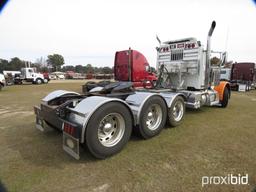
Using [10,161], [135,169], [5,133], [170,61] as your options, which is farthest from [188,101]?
[5,133]

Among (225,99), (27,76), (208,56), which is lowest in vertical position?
(225,99)

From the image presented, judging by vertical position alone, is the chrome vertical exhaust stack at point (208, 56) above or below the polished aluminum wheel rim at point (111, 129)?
above

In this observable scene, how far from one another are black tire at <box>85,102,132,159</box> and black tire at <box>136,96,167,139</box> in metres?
0.42

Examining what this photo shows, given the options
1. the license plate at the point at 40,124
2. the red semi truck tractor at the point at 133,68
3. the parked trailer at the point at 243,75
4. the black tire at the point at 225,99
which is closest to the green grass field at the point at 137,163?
the license plate at the point at 40,124

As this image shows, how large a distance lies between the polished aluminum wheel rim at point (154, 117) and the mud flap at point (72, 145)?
178 centimetres

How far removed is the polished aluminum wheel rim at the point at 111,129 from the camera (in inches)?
112

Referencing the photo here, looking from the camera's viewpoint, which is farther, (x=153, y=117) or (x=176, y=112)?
(x=176, y=112)

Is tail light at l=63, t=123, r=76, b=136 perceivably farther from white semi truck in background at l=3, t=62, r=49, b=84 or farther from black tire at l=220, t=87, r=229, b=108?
white semi truck in background at l=3, t=62, r=49, b=84

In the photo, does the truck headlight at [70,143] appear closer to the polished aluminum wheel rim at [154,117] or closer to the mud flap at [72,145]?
the mud flap at [72,145]

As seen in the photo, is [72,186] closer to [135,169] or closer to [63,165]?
[63,165]

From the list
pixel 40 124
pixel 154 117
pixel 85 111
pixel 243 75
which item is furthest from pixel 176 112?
pixel 243 75

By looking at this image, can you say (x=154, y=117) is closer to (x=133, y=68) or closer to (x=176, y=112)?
(x=176, y=112)

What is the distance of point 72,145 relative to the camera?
2.48 m

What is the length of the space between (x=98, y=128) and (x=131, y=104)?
1140 mm
